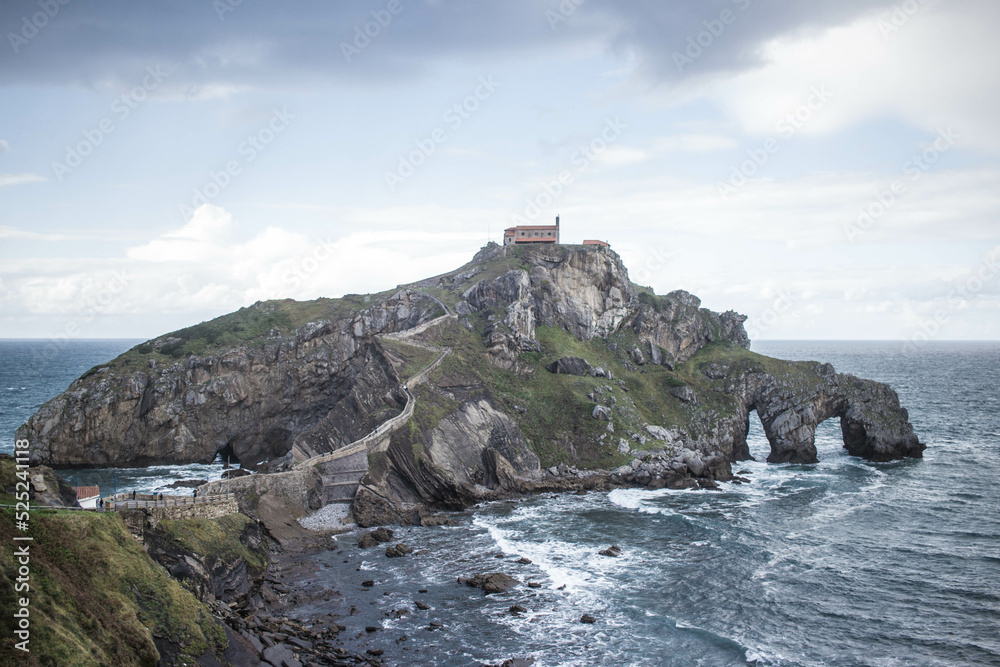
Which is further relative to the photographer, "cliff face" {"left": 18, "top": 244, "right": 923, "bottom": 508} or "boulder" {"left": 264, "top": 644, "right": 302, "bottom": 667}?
"cliff face" {"left": 18, "top": 244, "right": 923, "bottom": 508}

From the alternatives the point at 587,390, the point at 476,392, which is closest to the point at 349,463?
the point at 476,392

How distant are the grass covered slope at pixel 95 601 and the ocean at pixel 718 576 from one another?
37.5 ft

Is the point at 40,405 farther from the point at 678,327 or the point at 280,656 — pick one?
the point at 678,327

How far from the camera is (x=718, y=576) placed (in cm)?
4800

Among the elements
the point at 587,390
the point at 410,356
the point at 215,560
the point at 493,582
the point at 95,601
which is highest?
the point at 410,356

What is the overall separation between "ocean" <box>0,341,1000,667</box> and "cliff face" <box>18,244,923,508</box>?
5.92m

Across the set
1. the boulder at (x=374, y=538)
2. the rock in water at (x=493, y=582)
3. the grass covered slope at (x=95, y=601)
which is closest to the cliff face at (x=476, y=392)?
the boulder at (x=374, y=538)

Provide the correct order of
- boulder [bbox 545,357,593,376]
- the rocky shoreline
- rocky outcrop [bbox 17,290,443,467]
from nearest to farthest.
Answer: the rocky shoreline < rocky outcrop [bbox 17,290,443,467] < boulder [bbox 545,357,593,376]

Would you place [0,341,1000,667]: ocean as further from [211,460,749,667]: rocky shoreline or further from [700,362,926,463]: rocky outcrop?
[700,362,926,463]: rocky outcrop

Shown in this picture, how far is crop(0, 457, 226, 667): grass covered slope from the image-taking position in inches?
893

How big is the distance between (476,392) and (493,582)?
1304 inches

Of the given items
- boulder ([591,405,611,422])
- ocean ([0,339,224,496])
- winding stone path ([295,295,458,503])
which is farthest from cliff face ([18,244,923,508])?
ocean ([0,339,224,496])

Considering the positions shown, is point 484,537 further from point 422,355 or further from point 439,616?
point 422,355

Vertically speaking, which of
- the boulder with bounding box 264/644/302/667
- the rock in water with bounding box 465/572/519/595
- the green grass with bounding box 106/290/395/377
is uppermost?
the green grass with bounding box 106/290/395/377
